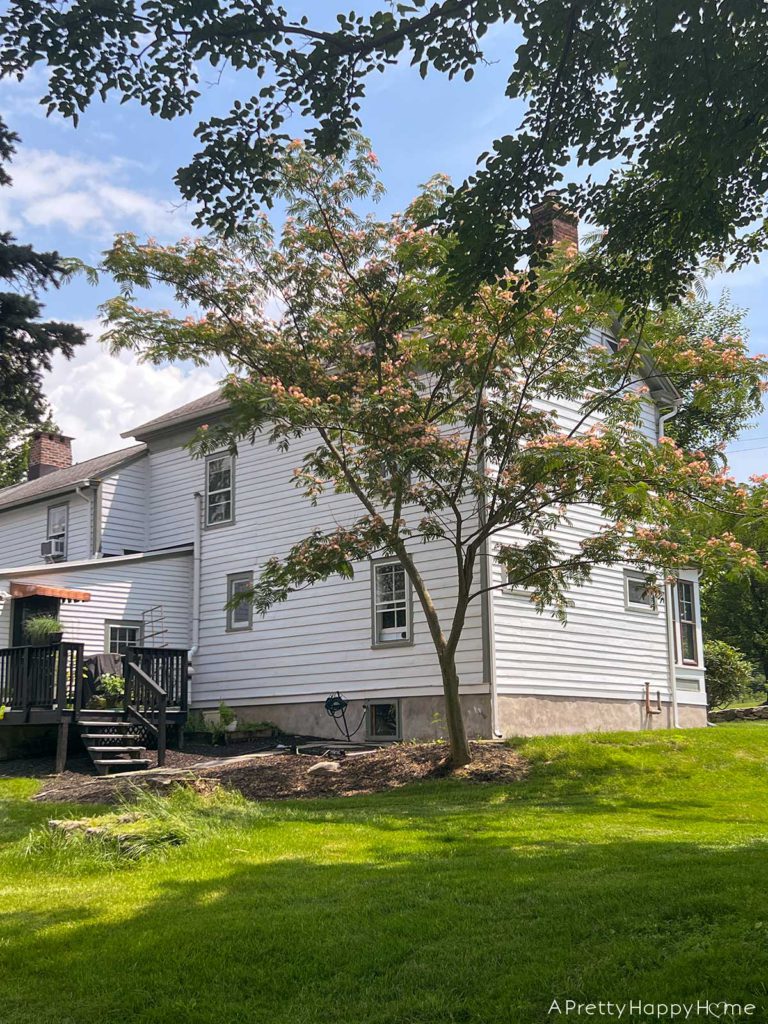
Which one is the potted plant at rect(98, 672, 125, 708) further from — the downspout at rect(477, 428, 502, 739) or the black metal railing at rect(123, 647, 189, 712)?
the downspout at rect(477, 428, 502, 739)

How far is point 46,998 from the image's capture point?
15.5 feet

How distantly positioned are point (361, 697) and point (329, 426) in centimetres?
651

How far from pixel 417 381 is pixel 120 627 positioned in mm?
9534

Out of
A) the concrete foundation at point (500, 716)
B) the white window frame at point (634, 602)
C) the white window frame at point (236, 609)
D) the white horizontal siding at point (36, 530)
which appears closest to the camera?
the concrete foundation at point (500, 716)

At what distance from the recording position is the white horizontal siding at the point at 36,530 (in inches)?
876

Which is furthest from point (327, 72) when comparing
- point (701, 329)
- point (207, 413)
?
point (701, 329)

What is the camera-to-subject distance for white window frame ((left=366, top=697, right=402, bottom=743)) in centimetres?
1659

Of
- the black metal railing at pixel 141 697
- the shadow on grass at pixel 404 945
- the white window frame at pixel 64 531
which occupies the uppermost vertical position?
the white window frame at pixel 64 531

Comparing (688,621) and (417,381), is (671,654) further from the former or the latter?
(417,381)

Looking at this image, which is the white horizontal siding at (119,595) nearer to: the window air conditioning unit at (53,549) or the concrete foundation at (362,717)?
the concrete foundation at (362,717)

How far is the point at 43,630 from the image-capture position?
58.1 ft

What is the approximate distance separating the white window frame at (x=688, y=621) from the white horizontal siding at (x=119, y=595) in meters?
10.2

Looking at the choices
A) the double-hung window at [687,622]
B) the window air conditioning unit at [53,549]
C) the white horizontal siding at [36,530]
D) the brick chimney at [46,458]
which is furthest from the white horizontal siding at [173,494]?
the double-hung window at [687,622]

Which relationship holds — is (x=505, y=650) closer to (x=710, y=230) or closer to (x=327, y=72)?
(x=710, y=230)
